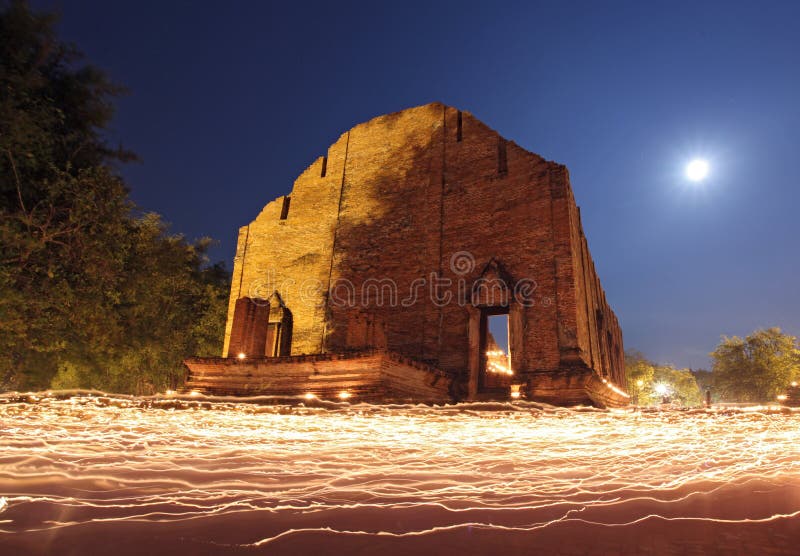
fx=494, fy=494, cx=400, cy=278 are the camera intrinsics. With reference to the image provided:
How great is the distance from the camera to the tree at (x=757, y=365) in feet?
128

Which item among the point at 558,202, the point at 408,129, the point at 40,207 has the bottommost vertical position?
the point at 40,207

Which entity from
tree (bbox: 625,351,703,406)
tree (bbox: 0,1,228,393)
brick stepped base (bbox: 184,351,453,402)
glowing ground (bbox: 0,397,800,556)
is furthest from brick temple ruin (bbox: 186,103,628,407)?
tree (bbox: 625,351,703,406)

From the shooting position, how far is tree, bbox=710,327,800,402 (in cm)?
3900

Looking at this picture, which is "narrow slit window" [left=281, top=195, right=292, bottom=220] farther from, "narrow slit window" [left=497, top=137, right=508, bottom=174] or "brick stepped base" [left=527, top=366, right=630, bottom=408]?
"brick stepped base" [left=527, top=366, right=630, bottom=408]

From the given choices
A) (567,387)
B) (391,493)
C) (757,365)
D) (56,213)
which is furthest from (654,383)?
(391,493)

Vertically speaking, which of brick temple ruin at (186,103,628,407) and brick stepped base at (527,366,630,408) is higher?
brick temple ruin at (186,103,628,407)

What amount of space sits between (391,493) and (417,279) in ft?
47.5

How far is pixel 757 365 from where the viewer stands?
40.3 m

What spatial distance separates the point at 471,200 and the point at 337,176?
21.2 ft

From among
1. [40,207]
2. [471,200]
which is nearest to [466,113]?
[471,200]

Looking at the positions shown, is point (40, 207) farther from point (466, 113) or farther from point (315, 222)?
point (466, 113)

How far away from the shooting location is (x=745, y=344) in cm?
4203

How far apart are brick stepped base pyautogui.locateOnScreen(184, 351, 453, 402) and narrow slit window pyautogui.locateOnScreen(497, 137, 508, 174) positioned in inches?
295

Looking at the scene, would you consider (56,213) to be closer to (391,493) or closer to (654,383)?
(391,493)
